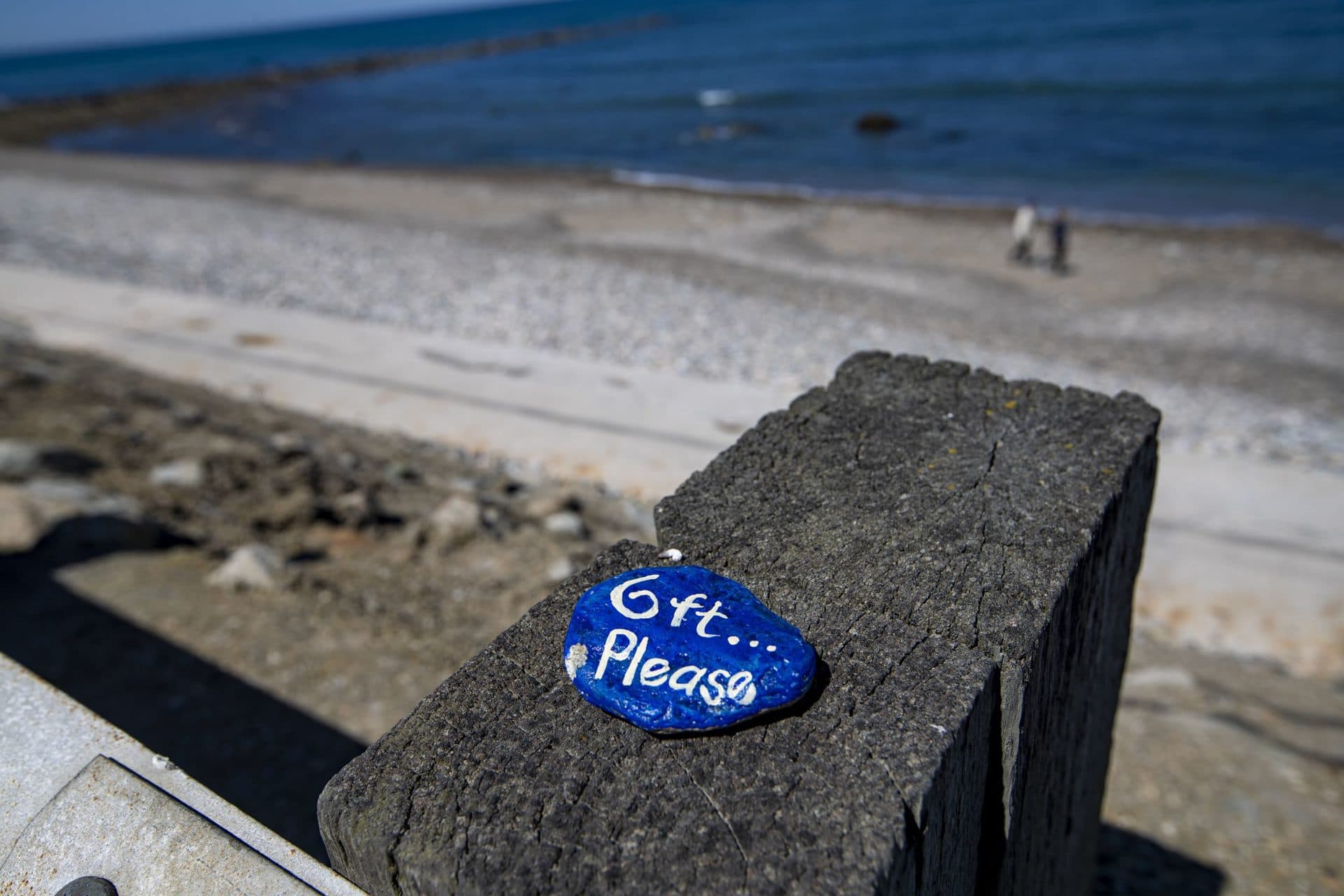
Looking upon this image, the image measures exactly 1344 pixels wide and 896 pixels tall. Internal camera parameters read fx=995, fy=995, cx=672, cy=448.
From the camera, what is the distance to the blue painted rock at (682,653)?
4.58 ft

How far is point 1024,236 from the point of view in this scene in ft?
48.1

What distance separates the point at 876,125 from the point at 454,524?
24793 millimetres

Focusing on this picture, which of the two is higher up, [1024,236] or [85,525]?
[85,525]

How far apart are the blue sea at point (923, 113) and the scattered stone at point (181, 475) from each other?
663 inches

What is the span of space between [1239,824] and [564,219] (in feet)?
53.3

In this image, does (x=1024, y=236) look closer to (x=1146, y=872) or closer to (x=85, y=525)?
(x=1146, y=872)

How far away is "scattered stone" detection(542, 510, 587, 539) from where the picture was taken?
573 cm

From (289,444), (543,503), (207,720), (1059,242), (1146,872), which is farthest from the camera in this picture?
(1059,242)

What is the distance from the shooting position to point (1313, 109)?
80.0 ft

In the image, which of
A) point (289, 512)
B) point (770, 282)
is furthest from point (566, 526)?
point (770, 282)

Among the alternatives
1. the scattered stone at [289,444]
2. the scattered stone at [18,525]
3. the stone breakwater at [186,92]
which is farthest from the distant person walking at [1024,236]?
the stone breakwater at [186,92]

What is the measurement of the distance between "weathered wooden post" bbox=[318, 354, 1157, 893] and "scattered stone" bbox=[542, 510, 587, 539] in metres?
3.58

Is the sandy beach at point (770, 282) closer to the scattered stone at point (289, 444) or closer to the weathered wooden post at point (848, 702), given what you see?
the scattered stone at point (289, 444)

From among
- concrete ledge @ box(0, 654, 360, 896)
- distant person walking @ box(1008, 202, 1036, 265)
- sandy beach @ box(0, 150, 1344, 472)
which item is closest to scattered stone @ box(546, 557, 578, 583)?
concrete ledge @ box(0, 654, 360, 896)
